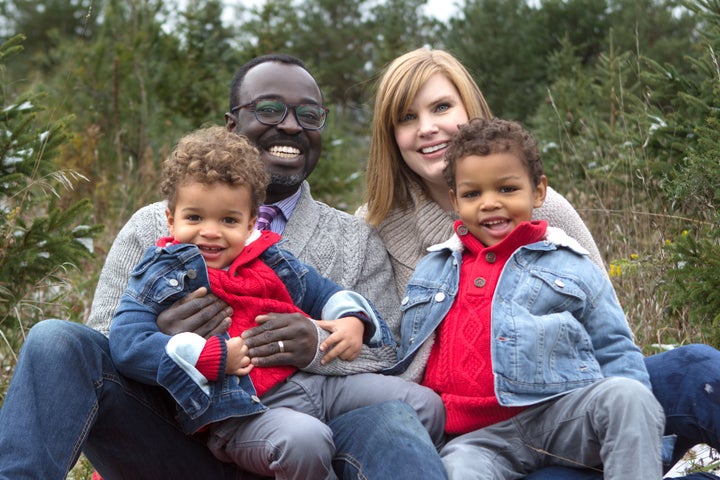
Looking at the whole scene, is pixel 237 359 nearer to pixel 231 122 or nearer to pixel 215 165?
pixel 215 165

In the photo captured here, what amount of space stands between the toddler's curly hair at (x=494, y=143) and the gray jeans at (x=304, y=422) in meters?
0.73

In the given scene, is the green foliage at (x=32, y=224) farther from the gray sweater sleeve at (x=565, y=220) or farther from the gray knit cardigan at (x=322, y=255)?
the gray sweater sleeve at (x=565, y=220)

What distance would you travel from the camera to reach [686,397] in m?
2.90

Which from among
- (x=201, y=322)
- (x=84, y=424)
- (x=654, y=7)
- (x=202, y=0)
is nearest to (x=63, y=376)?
(x=84, y=424)

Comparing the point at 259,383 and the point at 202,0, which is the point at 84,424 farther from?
the point at 202,0

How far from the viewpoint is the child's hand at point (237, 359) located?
275cm

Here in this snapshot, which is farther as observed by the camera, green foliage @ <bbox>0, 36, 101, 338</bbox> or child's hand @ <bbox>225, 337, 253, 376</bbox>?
green foliage @ <bbox>0, 36, 101, 338</bbox>

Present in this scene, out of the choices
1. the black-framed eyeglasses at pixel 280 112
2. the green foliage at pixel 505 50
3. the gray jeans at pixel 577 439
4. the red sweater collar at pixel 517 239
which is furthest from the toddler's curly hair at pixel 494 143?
the green foliage at pixel 505 50

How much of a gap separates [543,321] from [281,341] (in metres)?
0.79

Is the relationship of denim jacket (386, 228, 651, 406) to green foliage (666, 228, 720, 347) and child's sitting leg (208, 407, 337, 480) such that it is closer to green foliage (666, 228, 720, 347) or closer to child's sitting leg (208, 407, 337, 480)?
child's sitting leg (208, 407, 337, 480)

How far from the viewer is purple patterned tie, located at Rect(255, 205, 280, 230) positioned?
3.57 meters

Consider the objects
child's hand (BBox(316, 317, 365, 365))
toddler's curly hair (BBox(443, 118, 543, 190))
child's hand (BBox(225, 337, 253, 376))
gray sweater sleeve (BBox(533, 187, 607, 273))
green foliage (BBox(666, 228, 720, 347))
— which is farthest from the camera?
green foliage (BBox(666, 228, 720, 347))

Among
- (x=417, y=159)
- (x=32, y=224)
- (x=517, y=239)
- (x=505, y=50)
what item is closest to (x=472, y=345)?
(x=517, y=239)

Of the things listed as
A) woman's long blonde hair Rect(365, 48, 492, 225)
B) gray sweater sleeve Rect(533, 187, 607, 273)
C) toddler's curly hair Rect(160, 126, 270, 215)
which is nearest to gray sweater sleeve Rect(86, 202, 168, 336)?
toddler's curly hair Rect(160, 126, 270, 215)
